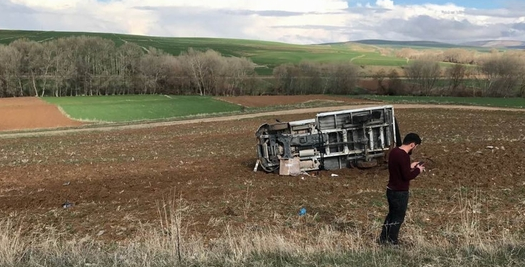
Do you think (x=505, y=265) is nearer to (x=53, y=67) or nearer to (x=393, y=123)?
(x=393, y=123)

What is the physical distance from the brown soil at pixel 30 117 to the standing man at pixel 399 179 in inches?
1891

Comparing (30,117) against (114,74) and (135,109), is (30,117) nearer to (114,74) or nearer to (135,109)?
(135,109)

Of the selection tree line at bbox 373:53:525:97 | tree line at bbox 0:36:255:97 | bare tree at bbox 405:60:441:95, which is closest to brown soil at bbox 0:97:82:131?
tree line at bbox 0:36:255:97

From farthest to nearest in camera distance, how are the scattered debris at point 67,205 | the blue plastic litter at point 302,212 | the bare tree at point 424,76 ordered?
1. the bare tree at point 424,76
2. the scattered debris at point 67,205
3. the blue plastic litter at point 302,212

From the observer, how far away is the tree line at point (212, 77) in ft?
279

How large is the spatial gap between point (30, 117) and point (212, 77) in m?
42.8

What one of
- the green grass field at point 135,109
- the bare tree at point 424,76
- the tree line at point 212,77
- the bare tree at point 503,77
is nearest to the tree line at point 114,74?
the tree line at point 212,77

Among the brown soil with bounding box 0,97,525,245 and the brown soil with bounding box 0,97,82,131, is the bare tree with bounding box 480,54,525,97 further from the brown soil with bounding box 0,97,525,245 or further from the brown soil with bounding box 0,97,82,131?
the brown soil with bounding box 0,97,82,131

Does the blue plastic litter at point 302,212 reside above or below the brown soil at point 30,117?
below

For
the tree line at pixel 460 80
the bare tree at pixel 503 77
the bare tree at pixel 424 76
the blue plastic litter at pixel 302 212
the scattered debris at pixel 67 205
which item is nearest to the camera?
the blue plastic litter at pixel 302 212

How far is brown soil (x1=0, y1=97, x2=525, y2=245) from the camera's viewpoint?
1068 cm

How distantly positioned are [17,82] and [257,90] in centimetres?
4600

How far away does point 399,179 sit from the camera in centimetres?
773

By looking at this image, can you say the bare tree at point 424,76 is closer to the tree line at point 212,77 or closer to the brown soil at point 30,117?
the tree line at point 212,77
